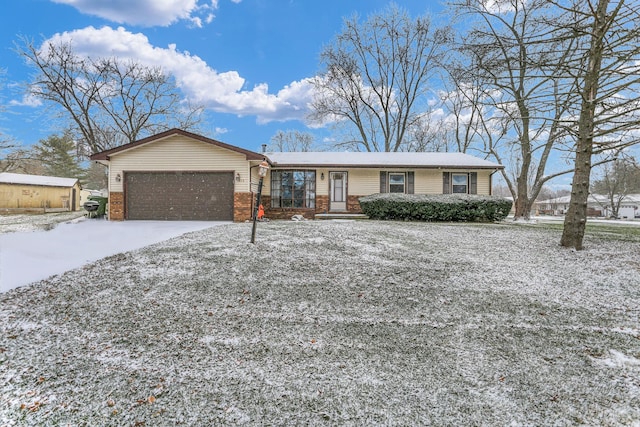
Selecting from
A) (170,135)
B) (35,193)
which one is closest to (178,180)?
(170,135)

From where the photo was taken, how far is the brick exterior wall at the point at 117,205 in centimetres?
1225

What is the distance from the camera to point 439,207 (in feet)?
41.6

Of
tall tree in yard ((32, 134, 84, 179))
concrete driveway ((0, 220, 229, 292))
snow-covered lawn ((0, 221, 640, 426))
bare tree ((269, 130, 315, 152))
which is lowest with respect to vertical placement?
snow-covered lawn ((0, 221, 640, 426))

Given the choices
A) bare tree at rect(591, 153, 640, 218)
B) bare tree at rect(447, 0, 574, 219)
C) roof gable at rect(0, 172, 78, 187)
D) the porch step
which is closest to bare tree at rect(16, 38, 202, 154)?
roof gable at rect(0, 172, 78, 187)

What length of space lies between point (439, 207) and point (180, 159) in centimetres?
1044

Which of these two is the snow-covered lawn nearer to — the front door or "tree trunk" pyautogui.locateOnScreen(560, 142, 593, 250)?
"tree trunk" pyautogui.locateOnScreen(560, 142, 593, 250)

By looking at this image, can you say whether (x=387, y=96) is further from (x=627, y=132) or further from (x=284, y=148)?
(x=627, y=132)

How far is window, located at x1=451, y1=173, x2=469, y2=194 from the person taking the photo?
15.3 meters

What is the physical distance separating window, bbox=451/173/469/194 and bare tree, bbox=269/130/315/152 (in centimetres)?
2148

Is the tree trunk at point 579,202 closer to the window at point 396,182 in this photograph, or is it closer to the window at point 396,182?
the window at point 396,182

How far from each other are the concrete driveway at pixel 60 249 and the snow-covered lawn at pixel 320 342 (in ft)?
1.89

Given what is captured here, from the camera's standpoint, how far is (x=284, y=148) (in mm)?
35812

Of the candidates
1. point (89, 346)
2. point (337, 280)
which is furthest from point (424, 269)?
point (89, 346)

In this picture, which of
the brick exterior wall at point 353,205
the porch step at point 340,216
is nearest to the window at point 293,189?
the porch step at point 340,216
